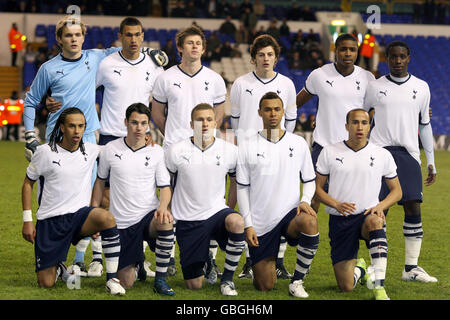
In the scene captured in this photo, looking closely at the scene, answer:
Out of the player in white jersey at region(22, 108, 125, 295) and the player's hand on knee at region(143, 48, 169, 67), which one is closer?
the player in white jersey at region(22, 108, 125, 295)

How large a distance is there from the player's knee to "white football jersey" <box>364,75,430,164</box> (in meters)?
1.78

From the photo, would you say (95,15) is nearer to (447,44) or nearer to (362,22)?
(362,22)

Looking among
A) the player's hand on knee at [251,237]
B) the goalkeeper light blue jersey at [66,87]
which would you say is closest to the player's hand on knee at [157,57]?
the goalkeeper light blue jersey at [66,87]

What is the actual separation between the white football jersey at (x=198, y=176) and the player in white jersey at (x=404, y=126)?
5.26 ft

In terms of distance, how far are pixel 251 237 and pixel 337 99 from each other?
1.80 meters

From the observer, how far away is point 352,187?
22.8 feet

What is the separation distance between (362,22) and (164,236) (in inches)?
927

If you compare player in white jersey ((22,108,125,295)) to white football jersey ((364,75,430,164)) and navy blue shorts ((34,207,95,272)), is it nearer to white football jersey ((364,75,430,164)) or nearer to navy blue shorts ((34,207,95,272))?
navy blue shorts ((34,207,95,272))

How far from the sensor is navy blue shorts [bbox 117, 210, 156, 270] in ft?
22.8

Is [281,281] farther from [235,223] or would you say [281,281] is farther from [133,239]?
[133,239]

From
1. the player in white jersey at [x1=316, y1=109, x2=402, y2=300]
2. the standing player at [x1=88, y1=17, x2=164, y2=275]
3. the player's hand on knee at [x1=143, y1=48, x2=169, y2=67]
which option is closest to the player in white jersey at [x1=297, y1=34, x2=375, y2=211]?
the player in white jersey at [x1=316, y1=109, x2=402, y2=300]

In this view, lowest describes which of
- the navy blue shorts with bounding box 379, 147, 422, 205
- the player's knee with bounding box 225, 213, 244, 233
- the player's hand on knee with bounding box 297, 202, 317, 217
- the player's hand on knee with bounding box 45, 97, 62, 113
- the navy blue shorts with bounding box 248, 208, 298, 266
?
the navy blue shorts with bounding box 248, 208, 298, 266

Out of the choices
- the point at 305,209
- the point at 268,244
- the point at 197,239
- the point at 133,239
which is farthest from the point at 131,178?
the point at 305,209

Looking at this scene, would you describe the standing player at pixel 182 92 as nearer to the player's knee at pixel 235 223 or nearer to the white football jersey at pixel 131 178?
the white football jersey at pixel 131 178
